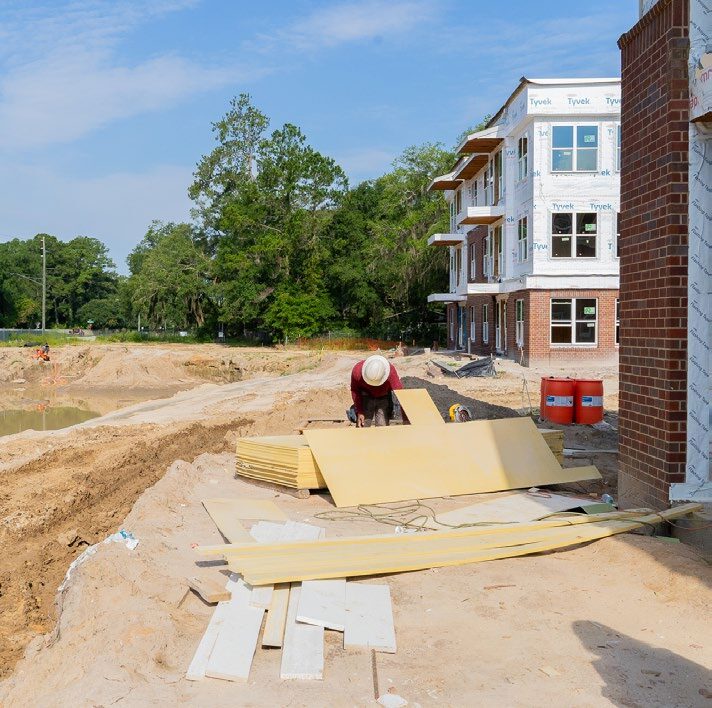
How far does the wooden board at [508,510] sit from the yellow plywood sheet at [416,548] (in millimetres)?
615

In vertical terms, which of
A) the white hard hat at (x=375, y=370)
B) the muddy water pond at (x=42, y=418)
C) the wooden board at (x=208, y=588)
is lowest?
the muddy water pond at (x=42, y=418)

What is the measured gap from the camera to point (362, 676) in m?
4.66

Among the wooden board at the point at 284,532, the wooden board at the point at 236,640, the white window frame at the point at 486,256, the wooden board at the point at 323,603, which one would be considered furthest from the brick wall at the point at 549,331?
the wooden board at the point at 236,640

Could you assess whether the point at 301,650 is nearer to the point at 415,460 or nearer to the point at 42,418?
the point at 415,460

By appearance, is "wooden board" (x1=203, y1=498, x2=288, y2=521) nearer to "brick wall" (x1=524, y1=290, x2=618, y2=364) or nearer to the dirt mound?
the dirt mound

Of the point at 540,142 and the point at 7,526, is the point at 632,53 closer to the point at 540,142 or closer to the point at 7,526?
the point at 7,526

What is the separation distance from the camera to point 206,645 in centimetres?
496

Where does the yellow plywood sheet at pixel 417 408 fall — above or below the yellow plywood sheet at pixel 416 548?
above

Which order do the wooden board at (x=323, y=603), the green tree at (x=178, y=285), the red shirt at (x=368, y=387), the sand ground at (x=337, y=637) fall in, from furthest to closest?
the green tree at (x=178, y=285), the red shirt at (x=368, y=387), the wooden board at (x=323, y=603), the sand ground at (x=337, y=637)

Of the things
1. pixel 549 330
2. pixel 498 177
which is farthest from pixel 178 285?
pixel 549 330

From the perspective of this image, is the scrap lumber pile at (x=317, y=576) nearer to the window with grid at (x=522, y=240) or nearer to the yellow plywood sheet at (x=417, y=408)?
the yellow plywood sheet at (x=417, y=408)

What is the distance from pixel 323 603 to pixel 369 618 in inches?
13.3

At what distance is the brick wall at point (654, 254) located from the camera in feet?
24.0

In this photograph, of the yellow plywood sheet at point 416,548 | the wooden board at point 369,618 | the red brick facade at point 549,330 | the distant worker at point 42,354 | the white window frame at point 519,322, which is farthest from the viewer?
the distant worker at point 42,354
